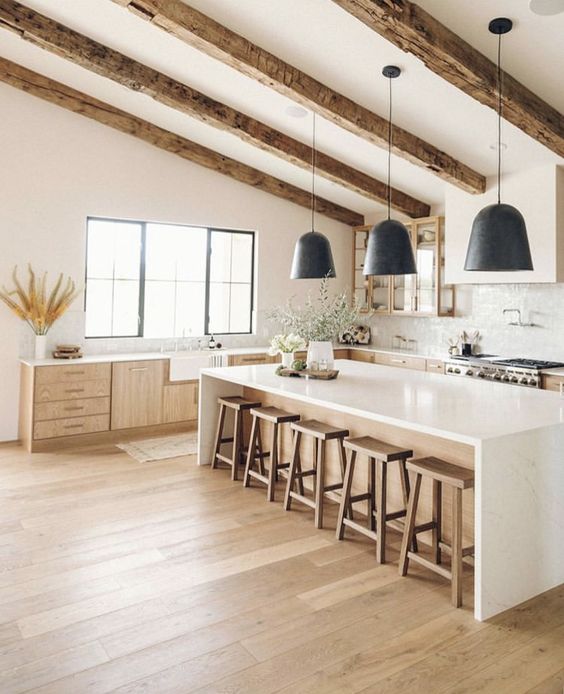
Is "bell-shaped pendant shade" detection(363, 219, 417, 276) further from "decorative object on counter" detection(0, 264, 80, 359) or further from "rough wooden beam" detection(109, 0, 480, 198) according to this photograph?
"decorative object on counter" detection(0, 264, 80, 359)

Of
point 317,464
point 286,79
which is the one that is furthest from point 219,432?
point 286,79

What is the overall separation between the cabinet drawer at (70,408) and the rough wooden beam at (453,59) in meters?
4.06

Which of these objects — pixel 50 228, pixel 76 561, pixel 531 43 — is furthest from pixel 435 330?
pixel 76 561

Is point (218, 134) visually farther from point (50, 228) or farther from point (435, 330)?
point (435, 330)

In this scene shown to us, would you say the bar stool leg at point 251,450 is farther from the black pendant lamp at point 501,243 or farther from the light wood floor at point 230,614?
the black pendant lamp at point 501,243

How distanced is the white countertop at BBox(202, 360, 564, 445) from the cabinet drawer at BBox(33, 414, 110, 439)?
1.54 meters

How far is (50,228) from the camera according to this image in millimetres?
5797

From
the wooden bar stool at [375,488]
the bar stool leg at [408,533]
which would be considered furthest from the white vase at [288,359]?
the bar stool leg at [408,533]

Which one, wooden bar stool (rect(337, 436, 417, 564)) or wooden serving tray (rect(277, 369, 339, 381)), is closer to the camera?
wooden bar stool (rect(337, 436, 417, 564))

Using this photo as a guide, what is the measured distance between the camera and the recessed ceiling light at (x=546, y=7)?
310 centimetres

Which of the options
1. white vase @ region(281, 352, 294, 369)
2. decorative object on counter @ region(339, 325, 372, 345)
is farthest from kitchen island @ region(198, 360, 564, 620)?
decorative object on counter @ region(339, 325, 372, 345)

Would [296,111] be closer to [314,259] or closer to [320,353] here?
[314,259]

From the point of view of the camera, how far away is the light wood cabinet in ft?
18.8

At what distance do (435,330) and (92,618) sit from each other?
545 centimetres
